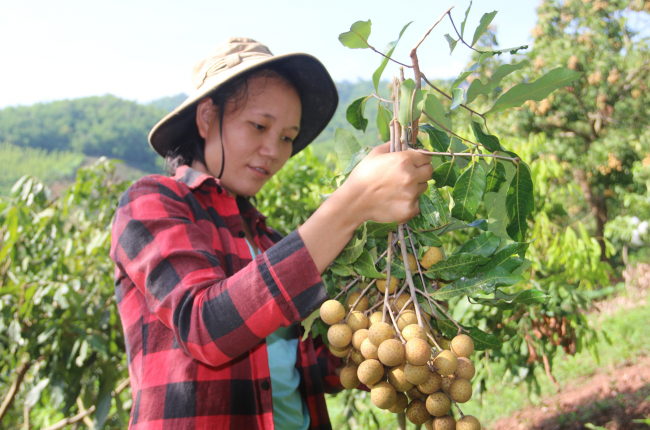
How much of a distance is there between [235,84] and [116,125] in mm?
53249

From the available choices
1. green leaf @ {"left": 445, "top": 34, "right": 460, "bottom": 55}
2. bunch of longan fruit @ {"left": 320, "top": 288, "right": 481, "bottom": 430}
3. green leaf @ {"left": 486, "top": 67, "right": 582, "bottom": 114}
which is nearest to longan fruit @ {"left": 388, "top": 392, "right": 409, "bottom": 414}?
bunch of longan fruit @ {"left": 320, "top": 288, "right": 481, "bottom": 430}

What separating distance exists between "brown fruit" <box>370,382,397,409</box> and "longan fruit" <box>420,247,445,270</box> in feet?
0.80

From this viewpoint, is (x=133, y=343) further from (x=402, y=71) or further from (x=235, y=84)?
(x=402, y=71)

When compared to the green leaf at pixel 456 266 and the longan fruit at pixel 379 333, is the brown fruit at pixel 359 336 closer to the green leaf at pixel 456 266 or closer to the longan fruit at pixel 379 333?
the longan fruit at pixel 379 333

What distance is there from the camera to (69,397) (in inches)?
89.6

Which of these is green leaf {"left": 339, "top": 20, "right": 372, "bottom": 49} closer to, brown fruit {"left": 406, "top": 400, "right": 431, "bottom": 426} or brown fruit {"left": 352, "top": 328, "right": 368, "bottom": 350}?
brown fruit {"left": 352, "top": 328, "right": 368, "bottom": 350}

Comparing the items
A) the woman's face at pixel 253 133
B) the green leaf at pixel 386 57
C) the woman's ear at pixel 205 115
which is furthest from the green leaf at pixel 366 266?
the woman's ear at pixel 205 115

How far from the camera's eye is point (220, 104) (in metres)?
1.35

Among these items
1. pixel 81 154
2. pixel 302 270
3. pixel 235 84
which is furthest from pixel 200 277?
pixel 81 154

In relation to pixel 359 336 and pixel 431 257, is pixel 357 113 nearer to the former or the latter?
pixel 431 257

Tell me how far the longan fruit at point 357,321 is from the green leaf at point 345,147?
37 cm

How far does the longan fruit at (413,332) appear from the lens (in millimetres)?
731

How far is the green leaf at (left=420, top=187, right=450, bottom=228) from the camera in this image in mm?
839

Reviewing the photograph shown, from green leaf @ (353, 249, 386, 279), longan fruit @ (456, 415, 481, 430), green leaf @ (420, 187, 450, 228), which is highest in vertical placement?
green leaf @ (420, 187, 450, 228)
